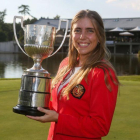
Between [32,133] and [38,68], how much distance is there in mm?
1580

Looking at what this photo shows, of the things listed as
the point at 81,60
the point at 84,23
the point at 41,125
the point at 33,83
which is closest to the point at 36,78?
the point at 33,83

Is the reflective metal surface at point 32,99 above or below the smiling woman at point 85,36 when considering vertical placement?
below

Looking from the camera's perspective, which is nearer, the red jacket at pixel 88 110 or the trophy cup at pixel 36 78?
the red jacket at pixel 88 110

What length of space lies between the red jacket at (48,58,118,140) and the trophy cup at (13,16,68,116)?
0.46 ft

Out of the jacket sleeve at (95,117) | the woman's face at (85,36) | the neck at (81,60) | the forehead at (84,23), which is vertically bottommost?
the jacket sleeve at (95,117)

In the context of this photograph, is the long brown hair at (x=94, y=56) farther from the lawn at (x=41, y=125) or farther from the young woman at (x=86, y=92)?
the lawn at (x=41, y=125)

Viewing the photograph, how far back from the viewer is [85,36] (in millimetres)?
1876

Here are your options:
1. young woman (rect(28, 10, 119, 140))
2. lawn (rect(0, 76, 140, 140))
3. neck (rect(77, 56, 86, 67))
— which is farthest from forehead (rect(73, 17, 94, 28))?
lawn (rect(0, 76, 140, 140))

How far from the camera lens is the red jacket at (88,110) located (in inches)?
66.7

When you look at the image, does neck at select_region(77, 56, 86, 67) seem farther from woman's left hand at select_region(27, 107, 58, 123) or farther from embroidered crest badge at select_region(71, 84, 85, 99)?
woman's left hand at select_region(27, 107, 58, 123)

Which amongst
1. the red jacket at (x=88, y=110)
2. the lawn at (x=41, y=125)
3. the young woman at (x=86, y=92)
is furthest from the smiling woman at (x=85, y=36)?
the lawn at (x=41, y=125)

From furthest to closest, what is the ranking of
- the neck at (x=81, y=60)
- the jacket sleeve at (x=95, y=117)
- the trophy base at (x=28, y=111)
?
the neck at (x=81, y=60) < the trophy base at (x=28, y=111) < the jacket sleeve at (x=95, y=117)

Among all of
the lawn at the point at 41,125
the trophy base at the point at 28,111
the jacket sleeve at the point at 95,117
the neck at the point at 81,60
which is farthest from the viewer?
the lawn at the point at 41,125

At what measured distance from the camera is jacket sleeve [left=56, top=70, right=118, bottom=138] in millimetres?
1690
